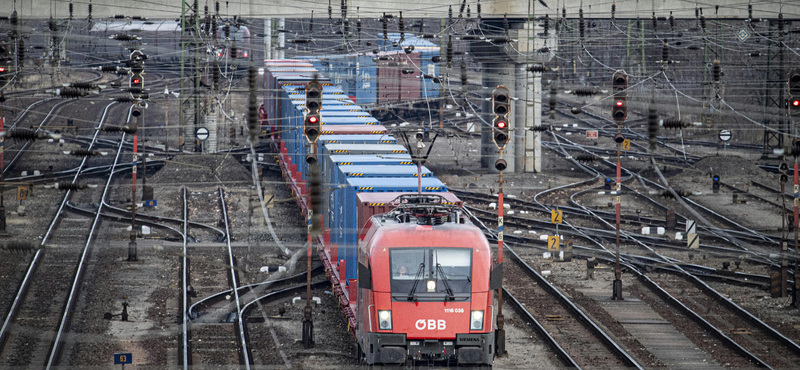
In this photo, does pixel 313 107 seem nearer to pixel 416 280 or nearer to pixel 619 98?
pixel 416 280

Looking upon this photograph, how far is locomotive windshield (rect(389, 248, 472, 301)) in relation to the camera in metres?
16.2

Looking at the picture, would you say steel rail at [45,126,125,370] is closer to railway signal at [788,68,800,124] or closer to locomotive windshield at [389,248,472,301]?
locomotive windshield at [389,248,472,301]

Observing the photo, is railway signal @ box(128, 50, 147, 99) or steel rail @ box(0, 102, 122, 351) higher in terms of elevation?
railway signal @ box(128, 50, 147, 99)

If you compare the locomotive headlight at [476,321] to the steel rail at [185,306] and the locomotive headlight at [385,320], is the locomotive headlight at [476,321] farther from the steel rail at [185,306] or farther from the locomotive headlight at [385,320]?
the steel rail at [185,306]

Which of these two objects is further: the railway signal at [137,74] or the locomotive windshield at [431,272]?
the railway signal at [137,74]

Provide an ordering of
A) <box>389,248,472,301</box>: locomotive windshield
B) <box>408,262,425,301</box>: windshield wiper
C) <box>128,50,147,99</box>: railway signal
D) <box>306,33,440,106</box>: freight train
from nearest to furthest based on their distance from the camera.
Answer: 1. <box>408,262,425,301</box>: windshield wiper
2. <box>389,248,472,301</box>: locomotive windshield
3. <box>128,50,147,99</box>: railway signal
4. <box>306,33,440,106</box>: freight train

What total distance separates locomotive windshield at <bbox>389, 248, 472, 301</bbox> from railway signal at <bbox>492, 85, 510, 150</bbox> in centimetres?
397

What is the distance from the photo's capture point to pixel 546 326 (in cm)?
2247

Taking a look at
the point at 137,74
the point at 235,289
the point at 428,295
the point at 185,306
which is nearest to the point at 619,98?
the point at 428,295

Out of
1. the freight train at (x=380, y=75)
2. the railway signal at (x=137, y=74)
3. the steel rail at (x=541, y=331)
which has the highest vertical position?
the freight train at (x=380, y=75)

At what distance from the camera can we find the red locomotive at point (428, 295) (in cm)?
1611

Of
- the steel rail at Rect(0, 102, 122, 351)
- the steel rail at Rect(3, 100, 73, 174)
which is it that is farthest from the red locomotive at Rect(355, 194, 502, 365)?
the steel rail at Rect(3, 100, 73, 174)

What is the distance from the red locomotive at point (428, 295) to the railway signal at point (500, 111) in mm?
3587

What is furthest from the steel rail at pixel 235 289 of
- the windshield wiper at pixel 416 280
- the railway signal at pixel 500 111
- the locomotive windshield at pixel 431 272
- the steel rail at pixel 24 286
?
the railway signal at pixel 500 111
